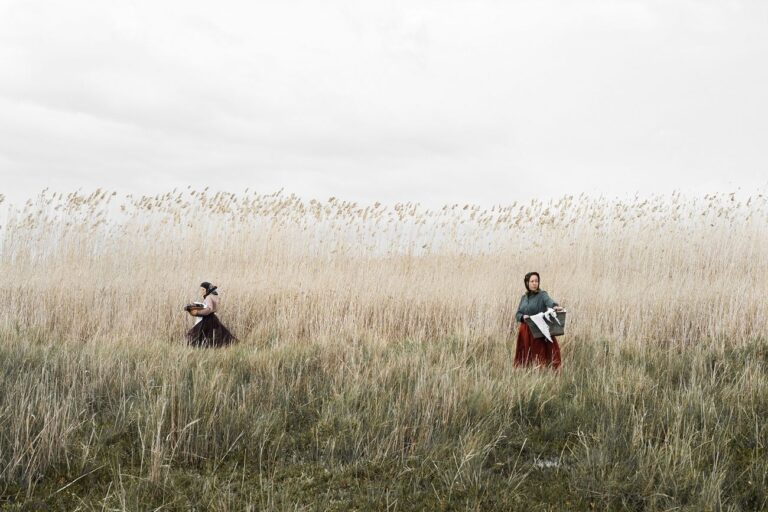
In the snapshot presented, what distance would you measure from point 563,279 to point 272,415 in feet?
20.7

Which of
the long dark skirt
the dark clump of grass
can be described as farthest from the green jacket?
the long dark skirt

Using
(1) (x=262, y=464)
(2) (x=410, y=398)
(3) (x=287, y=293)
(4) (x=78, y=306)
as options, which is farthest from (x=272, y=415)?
(4) (x=78, y=306)

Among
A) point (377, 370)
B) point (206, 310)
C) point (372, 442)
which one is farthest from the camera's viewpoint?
point (206, 310)

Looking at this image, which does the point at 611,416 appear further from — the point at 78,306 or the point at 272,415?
the point at 78,306

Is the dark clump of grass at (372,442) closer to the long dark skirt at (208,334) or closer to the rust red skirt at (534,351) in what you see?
the rust red skirt at (534,351)

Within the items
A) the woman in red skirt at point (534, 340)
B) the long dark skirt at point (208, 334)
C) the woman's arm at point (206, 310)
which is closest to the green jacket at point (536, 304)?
the woman in red skirt at point (534, 340)

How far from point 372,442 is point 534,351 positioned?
96.3 inches

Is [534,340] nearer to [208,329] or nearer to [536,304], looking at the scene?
[536,304]

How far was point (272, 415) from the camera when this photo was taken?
11.8ft

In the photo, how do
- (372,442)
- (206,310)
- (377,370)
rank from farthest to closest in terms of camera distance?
(206,310) → (377,370) → (372,442)

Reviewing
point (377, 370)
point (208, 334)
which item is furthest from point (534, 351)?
point (208, 334)

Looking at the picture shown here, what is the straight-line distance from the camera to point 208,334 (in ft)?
20.3

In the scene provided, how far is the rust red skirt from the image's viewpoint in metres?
5.21

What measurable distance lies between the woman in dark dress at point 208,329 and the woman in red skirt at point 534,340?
2.93 metres
